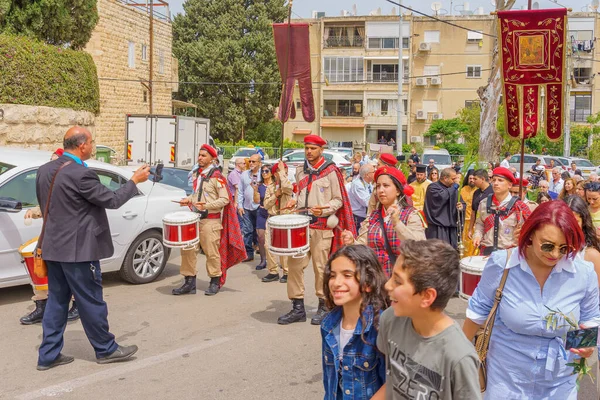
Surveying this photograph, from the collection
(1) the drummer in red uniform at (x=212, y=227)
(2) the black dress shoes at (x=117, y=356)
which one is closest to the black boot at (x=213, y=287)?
(1) the drummer in red uniform at (x=212, y=227)

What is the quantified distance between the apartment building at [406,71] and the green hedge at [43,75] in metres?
40.8

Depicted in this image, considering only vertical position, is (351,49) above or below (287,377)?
above

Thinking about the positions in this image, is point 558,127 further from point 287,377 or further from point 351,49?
point 351,49

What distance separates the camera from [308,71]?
9.85 m

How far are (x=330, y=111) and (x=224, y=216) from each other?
165ft

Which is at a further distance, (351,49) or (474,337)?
(351,49)

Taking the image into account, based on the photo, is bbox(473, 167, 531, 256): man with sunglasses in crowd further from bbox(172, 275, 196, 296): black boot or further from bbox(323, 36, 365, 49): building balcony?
bbox(323, 36, 365, 49): building balcony

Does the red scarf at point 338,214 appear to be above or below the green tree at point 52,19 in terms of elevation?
below

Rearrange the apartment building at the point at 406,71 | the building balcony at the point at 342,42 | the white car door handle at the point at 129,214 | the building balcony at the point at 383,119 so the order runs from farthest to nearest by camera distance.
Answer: the building balcony at the point at 342,42 → the building balcony at the point at 383,119 → the apartment building at the point at 406,71 → the white car door handle at the point at 129,214

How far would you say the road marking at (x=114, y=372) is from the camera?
17.6 ft

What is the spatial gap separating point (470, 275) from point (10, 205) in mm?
4645

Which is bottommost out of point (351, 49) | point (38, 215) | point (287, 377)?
point (287, 377)

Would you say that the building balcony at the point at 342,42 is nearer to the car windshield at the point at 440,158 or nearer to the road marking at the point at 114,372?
the car windshield at the point at 440,158

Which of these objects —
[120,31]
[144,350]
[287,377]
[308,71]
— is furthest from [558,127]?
[120,31]
